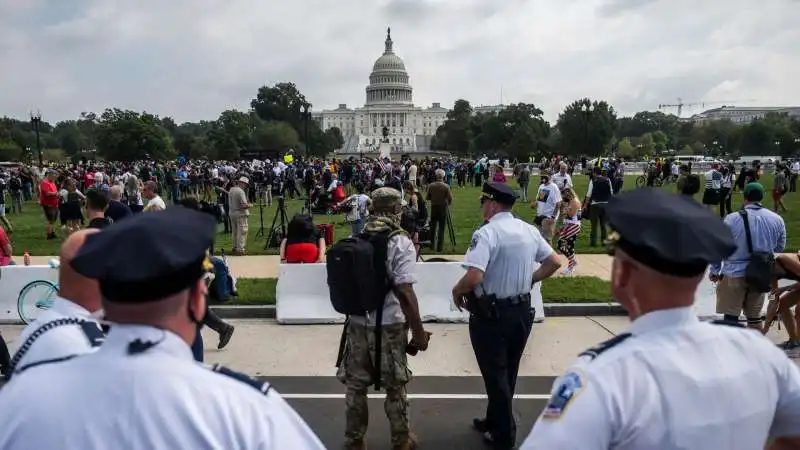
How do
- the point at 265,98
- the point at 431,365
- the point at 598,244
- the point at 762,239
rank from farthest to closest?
the point at 265,98 < the point at 598,244 < the point at 431,365 < the point at 762,239

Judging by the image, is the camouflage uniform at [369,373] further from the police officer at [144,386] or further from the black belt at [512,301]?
the police officer at [144,386]

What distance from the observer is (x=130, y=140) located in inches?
2714

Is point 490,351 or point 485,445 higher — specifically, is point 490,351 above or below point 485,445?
above

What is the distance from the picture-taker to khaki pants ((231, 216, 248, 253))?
47.0 ft

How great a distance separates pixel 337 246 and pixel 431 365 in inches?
126

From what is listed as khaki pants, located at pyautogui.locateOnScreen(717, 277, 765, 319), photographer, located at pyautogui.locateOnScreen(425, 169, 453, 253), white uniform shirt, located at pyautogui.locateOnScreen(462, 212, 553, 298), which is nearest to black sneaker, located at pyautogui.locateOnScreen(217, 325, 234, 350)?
white uniform shirt, located at pyautogui.locateOnScreen(462, 212, 553, 298)

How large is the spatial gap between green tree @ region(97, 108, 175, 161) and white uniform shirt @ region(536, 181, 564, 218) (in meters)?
61.7

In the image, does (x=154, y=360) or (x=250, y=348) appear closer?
(x=154, y=360)

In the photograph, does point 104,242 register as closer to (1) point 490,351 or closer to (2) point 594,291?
(1) point 490,351

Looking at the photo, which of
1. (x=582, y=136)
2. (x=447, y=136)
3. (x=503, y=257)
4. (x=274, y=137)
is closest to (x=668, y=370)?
(x=503, y=257)

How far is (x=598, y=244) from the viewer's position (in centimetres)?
1534

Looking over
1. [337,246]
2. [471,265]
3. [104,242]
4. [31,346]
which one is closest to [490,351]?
[471,265]

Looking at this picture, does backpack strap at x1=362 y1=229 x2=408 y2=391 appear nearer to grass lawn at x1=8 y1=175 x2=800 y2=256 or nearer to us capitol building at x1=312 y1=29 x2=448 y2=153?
grass lawn at x1=8 y1=175 x2=800 y2=256

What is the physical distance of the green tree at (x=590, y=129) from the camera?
3543 inches
